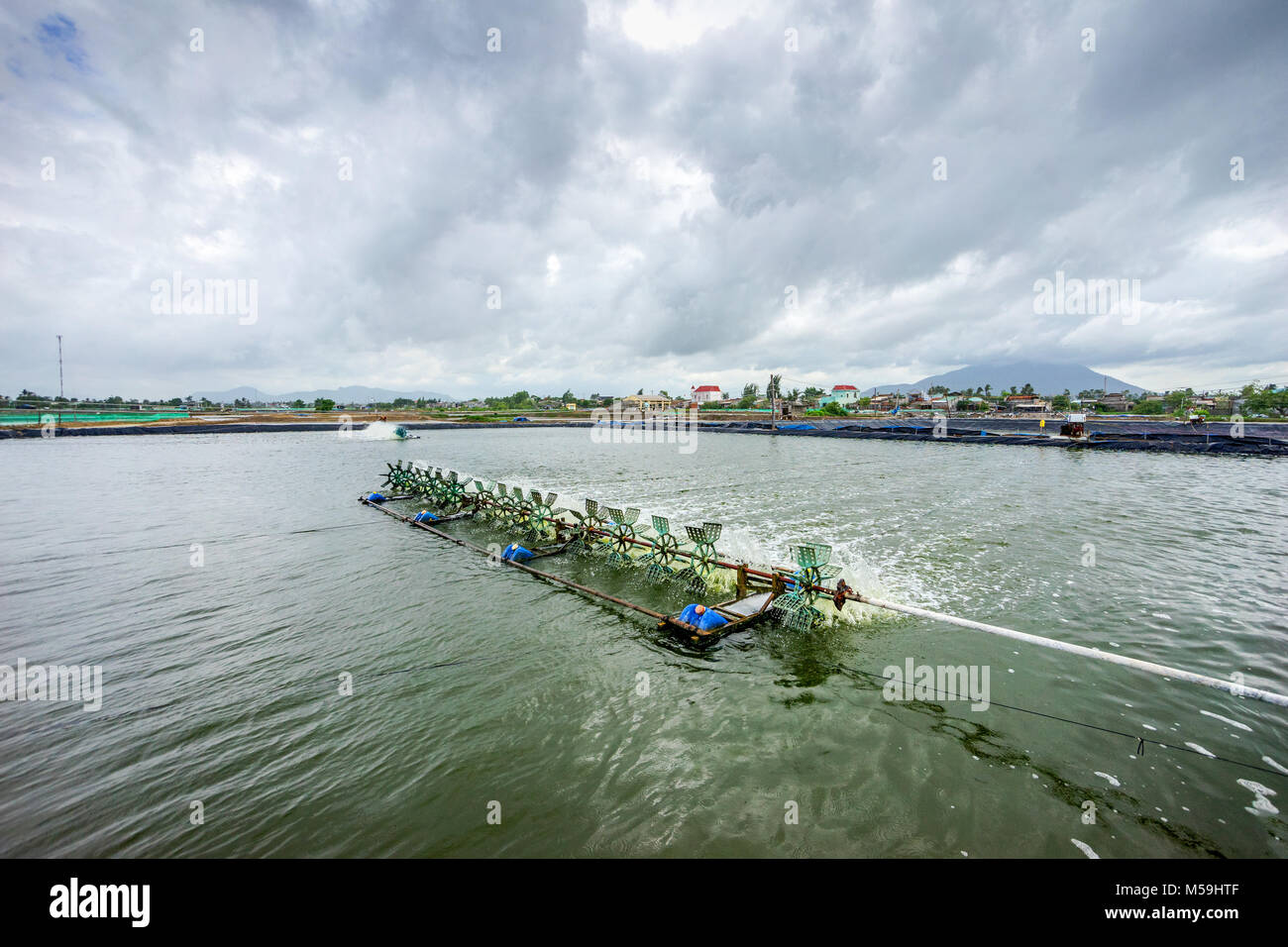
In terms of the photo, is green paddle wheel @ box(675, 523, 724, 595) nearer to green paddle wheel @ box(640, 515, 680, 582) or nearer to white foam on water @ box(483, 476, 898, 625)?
white foam on water @ box(483, 476, 898, 625)

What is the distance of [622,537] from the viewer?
1703cm

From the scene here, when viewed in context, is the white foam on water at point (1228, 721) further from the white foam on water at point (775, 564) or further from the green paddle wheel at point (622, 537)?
the green paddle wheel at point (622, 537)

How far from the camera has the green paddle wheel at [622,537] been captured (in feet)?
55.6

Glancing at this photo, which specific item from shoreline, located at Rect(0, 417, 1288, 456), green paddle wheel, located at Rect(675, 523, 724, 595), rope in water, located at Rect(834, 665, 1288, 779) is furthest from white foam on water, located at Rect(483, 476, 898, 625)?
shoreline, located at Rect(0, 417, 1288, 456)

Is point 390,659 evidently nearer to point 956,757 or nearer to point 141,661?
point 141,661

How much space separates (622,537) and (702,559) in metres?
3.65

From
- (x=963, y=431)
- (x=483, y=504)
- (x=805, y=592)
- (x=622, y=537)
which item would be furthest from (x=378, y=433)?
(x=963, y=431)

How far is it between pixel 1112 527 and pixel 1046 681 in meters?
17.4

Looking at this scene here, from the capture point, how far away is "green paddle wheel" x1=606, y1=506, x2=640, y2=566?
16938mm

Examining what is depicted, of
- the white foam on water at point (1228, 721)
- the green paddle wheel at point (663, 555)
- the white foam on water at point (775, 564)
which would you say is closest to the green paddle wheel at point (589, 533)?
the white foam on water at point (775, 564)

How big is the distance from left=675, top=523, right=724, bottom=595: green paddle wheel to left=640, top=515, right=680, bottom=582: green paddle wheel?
2.07ft

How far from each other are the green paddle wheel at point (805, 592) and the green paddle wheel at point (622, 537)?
6.18 m
